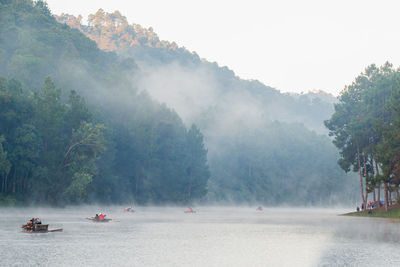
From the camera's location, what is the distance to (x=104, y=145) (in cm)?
11312

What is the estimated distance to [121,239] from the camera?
43125mm

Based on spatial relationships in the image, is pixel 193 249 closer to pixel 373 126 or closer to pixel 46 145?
pixel 373 126

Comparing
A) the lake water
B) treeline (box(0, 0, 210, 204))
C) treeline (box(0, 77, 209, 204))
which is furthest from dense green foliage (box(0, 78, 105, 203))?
the lake water

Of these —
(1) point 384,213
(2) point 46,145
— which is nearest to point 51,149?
(2) point 46,145

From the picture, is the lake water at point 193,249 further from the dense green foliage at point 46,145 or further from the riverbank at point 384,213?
the dense green foliage at point 46,145

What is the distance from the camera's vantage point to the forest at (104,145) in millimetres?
95438

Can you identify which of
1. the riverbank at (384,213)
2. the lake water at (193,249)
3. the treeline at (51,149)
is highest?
the treeline at (51,149)

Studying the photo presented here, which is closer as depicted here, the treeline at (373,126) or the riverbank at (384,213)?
the treeline at (373,126)

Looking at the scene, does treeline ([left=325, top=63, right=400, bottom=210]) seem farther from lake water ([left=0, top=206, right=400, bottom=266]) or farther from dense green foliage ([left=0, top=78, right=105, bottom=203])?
dense green foliage ([left=0, top=78, right=105, bottom=203])

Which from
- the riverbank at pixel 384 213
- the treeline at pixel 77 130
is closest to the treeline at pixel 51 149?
the treeline at pixel 77 130

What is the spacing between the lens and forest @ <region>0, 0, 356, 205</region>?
95.4 meters

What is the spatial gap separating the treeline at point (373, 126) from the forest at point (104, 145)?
1747 inches

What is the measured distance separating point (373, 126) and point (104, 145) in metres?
53.9

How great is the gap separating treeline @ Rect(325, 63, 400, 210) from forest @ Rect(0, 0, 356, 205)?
4436 centimetres
